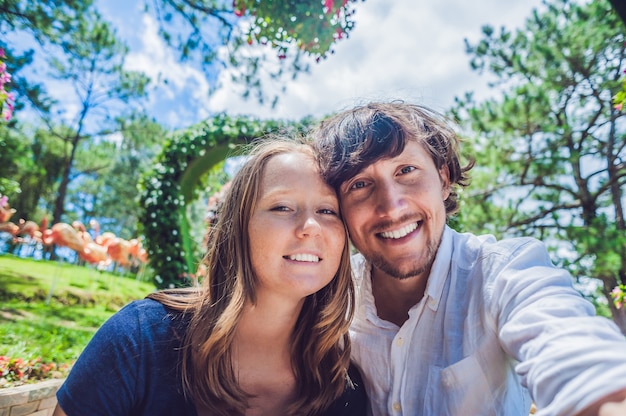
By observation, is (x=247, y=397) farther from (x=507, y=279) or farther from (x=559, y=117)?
(x=559, y=117)

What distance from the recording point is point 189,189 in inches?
278

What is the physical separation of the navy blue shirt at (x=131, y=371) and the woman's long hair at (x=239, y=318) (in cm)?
6

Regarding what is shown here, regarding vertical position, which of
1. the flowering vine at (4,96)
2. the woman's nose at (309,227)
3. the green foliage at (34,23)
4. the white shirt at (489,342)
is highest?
the green foliage at (34,23)

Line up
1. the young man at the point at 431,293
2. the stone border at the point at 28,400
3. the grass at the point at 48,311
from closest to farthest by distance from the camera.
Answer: the young man at the point at 431,293 → the stone border at the point at 28,400 → the grass at the point at 48,311

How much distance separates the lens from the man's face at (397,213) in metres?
1.97

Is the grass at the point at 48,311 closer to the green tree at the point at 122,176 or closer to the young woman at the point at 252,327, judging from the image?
the young woman at the point at 252,327

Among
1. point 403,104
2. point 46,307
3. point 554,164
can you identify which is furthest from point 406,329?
point 554,164

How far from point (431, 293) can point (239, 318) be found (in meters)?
0.91

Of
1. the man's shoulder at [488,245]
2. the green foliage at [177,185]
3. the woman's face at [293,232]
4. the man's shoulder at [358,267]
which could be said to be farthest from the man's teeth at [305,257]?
the green foliage at [177,185]

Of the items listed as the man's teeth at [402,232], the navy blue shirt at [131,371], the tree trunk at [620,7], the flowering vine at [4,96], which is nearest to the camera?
the navy blue shirt at [131,371]

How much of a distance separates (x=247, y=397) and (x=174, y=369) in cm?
35

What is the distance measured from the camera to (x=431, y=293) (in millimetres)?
1874

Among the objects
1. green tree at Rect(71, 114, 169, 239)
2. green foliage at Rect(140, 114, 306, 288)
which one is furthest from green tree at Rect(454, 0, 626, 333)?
green tree at Rect(71, 114, 169, 239)

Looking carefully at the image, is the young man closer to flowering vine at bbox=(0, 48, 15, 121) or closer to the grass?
flowering vine at bbox=(0, 48, 15, 121)
